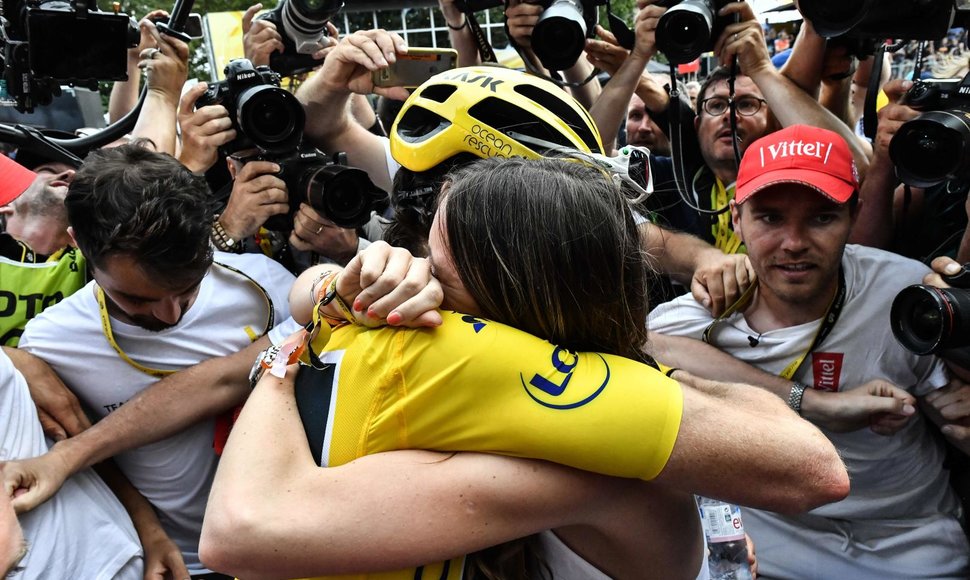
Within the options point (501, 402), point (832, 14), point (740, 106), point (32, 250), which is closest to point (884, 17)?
point (832, 14)

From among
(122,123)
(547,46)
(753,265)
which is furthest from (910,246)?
(122,123)

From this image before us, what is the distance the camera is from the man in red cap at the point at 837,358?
2494mm

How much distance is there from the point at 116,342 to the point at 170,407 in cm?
25

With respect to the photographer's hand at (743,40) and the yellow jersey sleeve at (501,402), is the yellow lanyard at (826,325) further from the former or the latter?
the yellow jersey sleeve at (501,402)

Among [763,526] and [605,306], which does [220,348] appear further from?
[763,526]

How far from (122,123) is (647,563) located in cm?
311

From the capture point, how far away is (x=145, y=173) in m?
2.22

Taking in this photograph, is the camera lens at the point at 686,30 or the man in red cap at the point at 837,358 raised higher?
the camera lens at the point at 686,30

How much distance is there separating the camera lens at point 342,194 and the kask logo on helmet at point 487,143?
641mm

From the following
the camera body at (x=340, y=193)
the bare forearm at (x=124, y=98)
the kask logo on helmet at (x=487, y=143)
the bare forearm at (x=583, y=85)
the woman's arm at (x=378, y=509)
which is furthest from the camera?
the bare forearm at (x=124, y=98)

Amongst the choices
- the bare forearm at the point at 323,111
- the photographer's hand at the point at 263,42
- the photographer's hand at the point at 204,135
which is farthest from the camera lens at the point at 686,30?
the photographer's hand at the point at 204,135

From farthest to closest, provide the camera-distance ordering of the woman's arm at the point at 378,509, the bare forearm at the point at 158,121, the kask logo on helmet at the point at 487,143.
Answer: the bare forearm at the point at 158,121 < the kask logo on helmet at the point at 487,143 < the woman's arm at the point at 378,509

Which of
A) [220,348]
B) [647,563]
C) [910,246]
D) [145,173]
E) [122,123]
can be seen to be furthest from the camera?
[122,123]

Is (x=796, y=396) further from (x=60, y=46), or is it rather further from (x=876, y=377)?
(x=60, y=46)
